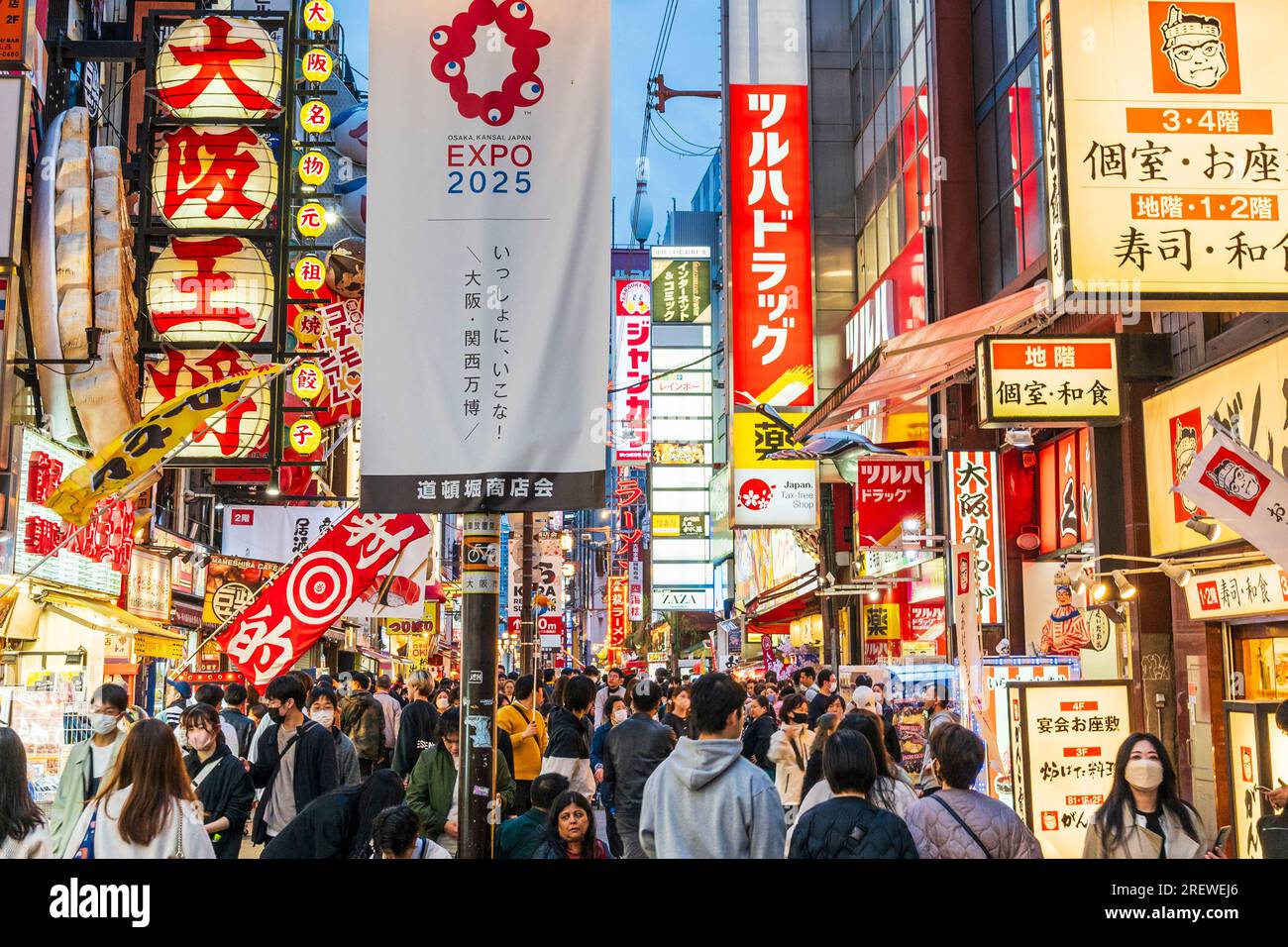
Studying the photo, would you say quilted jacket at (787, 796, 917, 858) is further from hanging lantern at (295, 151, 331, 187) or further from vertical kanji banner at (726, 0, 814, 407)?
vertical kanji banner at (726, 0, 814, 407)

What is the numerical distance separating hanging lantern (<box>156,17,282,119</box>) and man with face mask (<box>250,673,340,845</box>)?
11.7 meters

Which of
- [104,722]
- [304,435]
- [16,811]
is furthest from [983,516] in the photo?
[16,811]

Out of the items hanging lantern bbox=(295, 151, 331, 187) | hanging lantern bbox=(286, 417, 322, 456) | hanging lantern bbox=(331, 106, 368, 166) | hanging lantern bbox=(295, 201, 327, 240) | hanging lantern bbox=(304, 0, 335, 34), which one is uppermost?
hanging lantern bbox=(331, 106, 368, 166)

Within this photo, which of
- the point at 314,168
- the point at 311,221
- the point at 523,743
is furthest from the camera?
the point at 311,221

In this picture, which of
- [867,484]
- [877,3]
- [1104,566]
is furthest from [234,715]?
[877,3]

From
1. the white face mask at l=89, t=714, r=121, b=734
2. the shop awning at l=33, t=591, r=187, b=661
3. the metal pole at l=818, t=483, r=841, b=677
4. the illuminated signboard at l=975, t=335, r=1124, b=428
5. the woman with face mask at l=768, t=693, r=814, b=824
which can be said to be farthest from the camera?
the metal pole at l=818, t=483, r=841, b=677

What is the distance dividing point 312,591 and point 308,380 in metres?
15.1

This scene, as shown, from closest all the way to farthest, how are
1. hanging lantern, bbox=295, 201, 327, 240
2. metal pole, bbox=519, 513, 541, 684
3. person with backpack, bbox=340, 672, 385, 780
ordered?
1. person with backpack, bbox=340, 672, 385, 780
2. metal pole, bbox=519, 513, 541, 684
3. hanging lantern, bbox=295, 201, 327, 240

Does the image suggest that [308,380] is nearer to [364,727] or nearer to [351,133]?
[364,727]

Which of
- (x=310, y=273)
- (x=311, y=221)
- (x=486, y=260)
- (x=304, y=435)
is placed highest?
(x=311, y=221)

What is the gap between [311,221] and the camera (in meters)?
23.1

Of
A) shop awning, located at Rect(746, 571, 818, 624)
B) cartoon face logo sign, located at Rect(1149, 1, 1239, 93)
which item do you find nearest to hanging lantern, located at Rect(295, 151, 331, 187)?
cartoon face logo sign, located at Rect(1149, 1, 1239, 93)

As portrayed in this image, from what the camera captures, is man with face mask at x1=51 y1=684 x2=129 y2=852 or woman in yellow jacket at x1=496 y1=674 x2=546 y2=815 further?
woman in yellow jacket at x1=496 y1=674 x2=546 y2=815

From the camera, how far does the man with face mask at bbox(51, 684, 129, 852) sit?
8.52 metres
